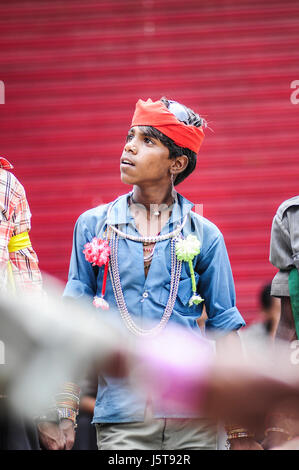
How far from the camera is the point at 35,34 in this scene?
5.12m

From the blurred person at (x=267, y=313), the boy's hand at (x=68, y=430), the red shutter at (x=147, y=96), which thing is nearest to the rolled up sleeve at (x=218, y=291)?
the boy's hand at (x=68, y=430)

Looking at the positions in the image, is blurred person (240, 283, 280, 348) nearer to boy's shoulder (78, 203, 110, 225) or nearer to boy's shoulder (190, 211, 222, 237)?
boy's shoulder (190, 211, 222, 237)

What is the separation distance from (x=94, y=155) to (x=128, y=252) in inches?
109

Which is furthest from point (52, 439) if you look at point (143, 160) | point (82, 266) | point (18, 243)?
point (143, 160)

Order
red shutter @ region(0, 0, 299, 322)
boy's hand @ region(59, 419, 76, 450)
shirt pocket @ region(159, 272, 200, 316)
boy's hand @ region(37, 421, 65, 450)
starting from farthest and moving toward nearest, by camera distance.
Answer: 1. red shutter @ region(0, 0, 299, 322)
2. shirt pocket @ region(159, 272, 200, 316)
3. boy's hand @ region(59, 419, 76, 450)
4. boy's hand @ region(37, 421, 65, 450)

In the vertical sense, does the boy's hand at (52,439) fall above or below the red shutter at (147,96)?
below

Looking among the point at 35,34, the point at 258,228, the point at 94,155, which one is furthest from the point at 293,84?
the point at 35,34

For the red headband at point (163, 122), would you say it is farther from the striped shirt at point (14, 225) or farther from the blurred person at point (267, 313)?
the blurred person at point (267, 313)

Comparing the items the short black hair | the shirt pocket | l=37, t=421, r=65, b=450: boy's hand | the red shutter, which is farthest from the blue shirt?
the red shutter

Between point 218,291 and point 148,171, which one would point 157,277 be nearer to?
Result: point 218,291

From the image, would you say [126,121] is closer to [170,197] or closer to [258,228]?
[258,228]

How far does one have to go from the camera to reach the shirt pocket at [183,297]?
2404mm

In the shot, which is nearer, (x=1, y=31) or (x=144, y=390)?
(x=144, y=390)

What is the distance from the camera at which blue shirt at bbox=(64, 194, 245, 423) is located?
236 cm
